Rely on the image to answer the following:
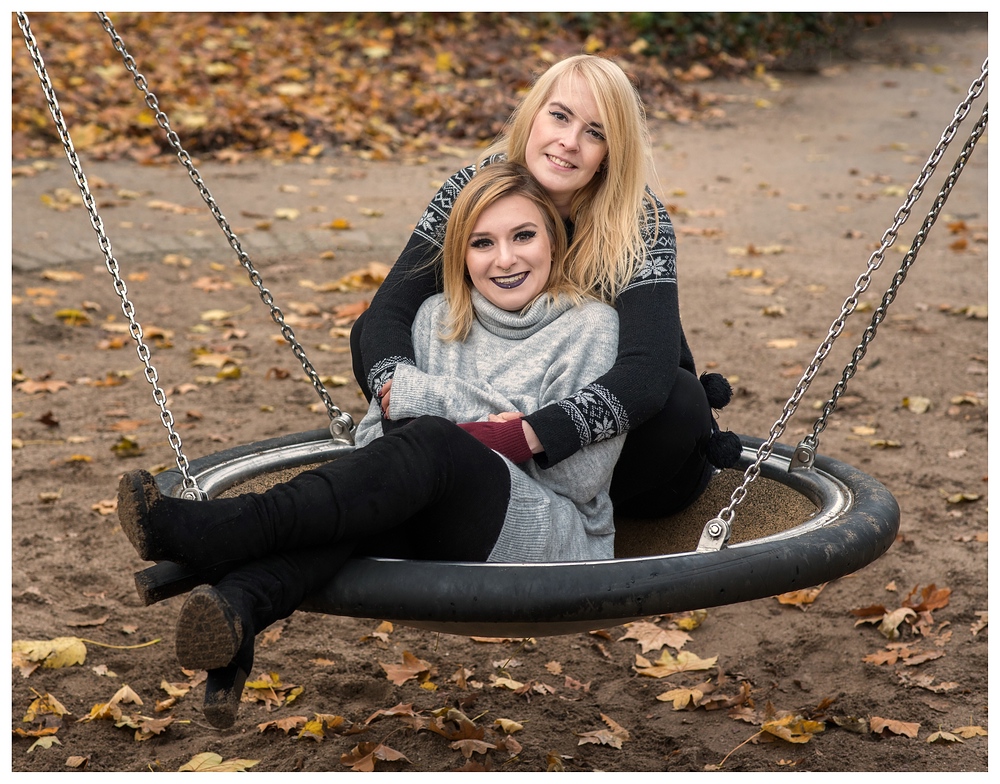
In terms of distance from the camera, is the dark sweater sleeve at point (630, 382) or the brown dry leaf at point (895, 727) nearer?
the dark sweater sleeve at point (630, 382)

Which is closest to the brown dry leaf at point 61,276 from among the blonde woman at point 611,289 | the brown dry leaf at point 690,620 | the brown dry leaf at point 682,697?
the blonde woman at point 611,289

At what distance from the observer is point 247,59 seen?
11.0m

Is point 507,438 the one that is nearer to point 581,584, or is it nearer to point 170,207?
point 581,584

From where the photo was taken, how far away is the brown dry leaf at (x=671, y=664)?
3.25m

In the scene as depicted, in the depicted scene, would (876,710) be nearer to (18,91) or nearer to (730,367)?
(730,367)

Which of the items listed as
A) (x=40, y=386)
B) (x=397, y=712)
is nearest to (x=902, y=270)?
(x=397, y=712)

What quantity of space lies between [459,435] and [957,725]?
165 cm

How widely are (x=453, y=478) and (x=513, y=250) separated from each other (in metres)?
0.63

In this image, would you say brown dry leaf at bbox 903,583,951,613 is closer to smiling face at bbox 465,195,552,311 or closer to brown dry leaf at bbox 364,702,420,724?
brown dry leaf at bbox 364,702,420,724

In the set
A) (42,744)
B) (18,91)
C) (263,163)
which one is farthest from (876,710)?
(18,91)

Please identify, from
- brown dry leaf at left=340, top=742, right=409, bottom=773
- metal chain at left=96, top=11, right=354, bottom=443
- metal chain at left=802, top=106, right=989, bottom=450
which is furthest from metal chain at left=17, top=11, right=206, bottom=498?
metal chain at left=802, top=106, right=989, bottom=450

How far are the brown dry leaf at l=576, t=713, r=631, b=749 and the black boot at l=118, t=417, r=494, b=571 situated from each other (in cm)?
110

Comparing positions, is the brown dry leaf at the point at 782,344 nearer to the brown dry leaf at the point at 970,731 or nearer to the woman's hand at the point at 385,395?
the brown dry leaf at the point at 970,731

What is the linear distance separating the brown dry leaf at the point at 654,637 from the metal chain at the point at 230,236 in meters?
1.10
